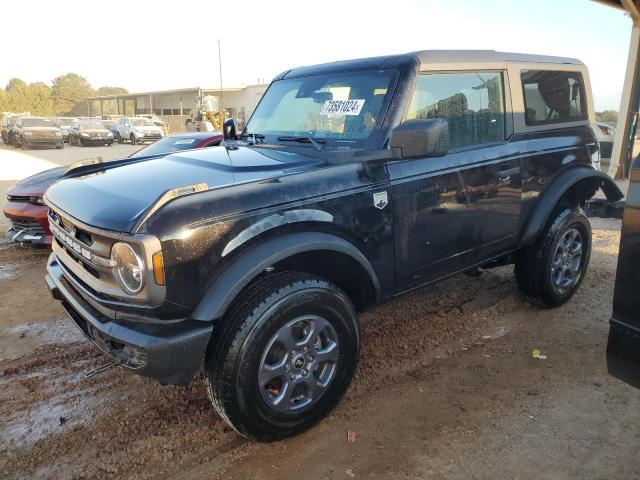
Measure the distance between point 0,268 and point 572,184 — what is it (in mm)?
6310

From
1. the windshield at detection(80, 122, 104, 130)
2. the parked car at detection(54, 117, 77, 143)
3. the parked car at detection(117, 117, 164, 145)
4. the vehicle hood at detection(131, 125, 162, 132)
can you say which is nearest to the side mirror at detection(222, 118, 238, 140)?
the parked car at detection(117, 117, 164, 145)

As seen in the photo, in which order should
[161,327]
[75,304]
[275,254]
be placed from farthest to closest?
[75,304] < [275,254] < [161,327]

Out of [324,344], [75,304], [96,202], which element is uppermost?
[96,202]

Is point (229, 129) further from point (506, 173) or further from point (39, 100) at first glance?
point (39, 100)

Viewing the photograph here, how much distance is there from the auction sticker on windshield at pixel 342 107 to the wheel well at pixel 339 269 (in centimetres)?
100

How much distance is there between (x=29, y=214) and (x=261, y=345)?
4967 mm

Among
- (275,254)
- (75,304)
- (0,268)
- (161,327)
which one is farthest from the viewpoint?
(0,268)

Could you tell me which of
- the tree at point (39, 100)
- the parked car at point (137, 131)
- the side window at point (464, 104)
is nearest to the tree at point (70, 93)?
the tree at point (39, 100)

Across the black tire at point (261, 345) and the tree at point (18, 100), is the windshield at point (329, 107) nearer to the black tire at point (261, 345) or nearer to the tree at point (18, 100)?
the black tire at point (261, 345)

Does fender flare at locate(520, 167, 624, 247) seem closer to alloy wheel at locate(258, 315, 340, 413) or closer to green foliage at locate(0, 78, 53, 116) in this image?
alloy wheel at locate(258, 315, 340, 413)

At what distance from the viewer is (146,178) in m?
Result: 2.77

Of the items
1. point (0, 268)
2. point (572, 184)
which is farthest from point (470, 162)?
point (0, 268)

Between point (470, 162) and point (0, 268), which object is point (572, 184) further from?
point (0, 268)

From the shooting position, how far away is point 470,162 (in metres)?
3.40
